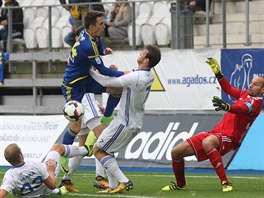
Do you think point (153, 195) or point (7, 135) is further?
point (7, 135)

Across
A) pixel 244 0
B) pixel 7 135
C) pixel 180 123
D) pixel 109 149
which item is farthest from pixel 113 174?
pixel 244 0

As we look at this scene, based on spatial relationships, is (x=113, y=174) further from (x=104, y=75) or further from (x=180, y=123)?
(x=180, y=123)

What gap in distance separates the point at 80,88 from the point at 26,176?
2.19 m

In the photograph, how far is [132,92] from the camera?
12391 millimetres

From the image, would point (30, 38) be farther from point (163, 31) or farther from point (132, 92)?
point (132, 92)

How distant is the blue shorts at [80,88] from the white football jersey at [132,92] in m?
0.33

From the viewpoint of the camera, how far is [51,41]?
77.3 ft

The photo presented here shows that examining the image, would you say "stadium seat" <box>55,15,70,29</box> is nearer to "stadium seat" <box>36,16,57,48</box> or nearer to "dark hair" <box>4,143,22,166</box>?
"stadium seat" <box>36,16,57,48</box>

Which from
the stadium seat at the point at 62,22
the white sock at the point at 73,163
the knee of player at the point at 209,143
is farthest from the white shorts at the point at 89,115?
the stadium seat at the point at 62,22

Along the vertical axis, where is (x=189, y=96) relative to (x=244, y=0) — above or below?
below

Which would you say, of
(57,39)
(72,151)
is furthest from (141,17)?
(72,151)

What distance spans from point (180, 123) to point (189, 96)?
3.47 ft

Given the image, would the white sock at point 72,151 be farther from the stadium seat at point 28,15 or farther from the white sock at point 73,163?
the stadium seat at point 28,15

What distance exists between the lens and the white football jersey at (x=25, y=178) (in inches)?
436
